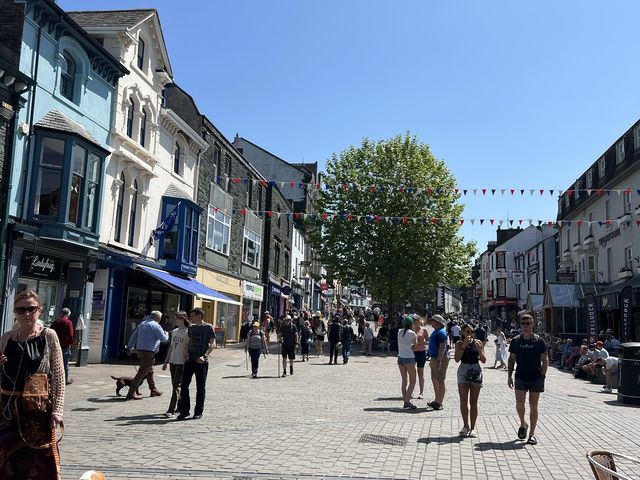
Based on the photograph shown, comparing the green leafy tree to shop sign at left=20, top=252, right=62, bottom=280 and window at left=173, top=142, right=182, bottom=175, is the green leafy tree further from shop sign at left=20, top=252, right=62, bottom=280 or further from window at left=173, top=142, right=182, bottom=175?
shop sign at left=20, top=252, right=62, bottom=280

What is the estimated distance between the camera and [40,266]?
610 inches

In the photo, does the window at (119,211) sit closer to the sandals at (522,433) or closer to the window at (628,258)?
the sandals at (522,433)

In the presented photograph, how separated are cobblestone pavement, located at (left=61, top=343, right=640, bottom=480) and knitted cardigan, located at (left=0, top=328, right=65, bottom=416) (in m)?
1.76

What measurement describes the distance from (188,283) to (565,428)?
50.7ft

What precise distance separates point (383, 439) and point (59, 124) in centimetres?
1204

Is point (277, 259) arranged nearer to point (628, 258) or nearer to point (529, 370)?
point (628, 258)

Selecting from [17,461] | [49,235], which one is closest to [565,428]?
[17,461]

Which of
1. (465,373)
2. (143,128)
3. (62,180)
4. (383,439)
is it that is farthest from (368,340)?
(383,439)

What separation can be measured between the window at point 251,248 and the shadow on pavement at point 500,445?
26293 mm

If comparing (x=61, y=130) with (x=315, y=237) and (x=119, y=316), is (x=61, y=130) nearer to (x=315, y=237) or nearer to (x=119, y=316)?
(x=119, y=316)

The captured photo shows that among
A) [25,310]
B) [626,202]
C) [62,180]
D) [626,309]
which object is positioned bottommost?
[25,310]

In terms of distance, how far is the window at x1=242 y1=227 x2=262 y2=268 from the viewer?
33.9 m

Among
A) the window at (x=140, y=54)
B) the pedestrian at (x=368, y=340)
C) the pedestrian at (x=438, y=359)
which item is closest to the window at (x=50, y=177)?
the window at (x=140, y=54)

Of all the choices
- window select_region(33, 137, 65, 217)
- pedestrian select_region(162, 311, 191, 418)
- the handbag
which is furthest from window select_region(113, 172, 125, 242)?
the handbag
